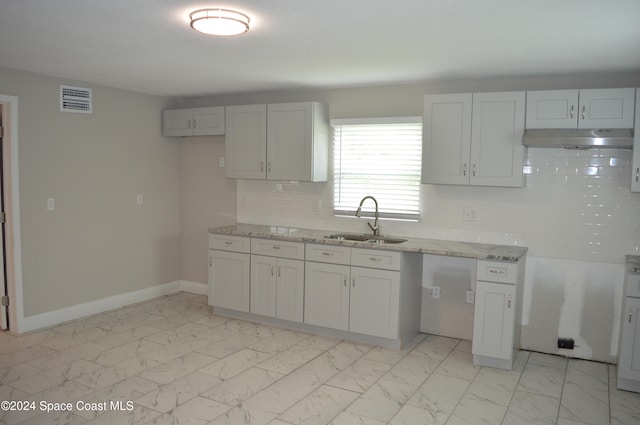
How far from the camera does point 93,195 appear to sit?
5324mm

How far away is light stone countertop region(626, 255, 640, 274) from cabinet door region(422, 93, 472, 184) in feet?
4.47

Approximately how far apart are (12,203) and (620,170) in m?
5.21

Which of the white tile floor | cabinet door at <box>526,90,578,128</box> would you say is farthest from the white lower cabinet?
cabinet door at <box>526,90,578,128</box>

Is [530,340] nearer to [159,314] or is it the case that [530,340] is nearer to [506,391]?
[506,391]

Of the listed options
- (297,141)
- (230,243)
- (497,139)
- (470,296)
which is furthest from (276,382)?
(497,139)

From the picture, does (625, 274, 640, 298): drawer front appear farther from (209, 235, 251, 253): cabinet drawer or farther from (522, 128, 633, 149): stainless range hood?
(209, 235, 251, 253): cabinet drawer

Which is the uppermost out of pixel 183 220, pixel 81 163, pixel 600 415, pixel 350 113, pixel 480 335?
pixel 350 113

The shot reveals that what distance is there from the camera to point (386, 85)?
4961mm

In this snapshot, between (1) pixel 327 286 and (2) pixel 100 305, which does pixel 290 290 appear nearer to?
(1) pixel 327 286

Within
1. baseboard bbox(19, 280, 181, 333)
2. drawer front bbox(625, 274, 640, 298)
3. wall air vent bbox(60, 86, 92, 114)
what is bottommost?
baseboard bbox(19, 280, 181, 333)

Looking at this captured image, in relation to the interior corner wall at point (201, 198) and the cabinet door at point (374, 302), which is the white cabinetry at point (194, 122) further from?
the cabinet door at point (374, 302)

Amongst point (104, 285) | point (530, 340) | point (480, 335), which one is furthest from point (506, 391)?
point (104, 285)

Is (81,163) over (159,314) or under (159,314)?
over

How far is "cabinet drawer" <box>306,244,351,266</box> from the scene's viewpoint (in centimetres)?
463
